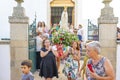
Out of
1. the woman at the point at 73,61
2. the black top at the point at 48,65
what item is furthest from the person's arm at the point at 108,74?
the woman at the point at 73,61

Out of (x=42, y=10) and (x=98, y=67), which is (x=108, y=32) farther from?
(x=42, y=10)

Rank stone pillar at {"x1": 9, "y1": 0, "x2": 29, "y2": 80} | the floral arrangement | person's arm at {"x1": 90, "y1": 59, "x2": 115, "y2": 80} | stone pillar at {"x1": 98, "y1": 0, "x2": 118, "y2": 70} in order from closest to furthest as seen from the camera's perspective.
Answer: person's arm at {"x1": 90, "y1": 59, "x2": 115, "y2": 80}, stone pillar at {"x1": 98, "y1": 0, "x2": 118, "y2": 70}, stone pillar at {"x1": 9, "y1": 0, "x2": 29, "y2": 80}, the floral arrangement

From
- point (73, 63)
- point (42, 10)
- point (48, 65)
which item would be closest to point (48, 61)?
point (48, 65)

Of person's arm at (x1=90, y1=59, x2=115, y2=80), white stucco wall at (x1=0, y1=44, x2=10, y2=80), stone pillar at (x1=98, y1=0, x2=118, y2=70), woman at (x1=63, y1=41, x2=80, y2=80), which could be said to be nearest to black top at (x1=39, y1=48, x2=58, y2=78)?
woman at (x1=63, y1=41, x2=80, y2=80)

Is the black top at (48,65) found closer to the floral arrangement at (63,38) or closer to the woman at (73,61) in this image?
the woman at (73,61)

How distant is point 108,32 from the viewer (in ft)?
30.4

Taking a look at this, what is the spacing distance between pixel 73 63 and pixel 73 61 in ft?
0.19

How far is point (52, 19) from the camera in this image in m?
21.0

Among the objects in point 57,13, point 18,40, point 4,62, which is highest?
point 57,13

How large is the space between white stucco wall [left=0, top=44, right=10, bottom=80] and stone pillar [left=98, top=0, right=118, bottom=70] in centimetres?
280

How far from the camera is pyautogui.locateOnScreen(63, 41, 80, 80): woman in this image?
825 cm

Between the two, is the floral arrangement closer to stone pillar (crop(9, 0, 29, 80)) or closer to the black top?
stone pillar (crop(9, 0, 29, 80))

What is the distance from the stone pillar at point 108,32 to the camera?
9195mm

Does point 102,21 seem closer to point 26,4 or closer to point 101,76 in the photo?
point 101,76
